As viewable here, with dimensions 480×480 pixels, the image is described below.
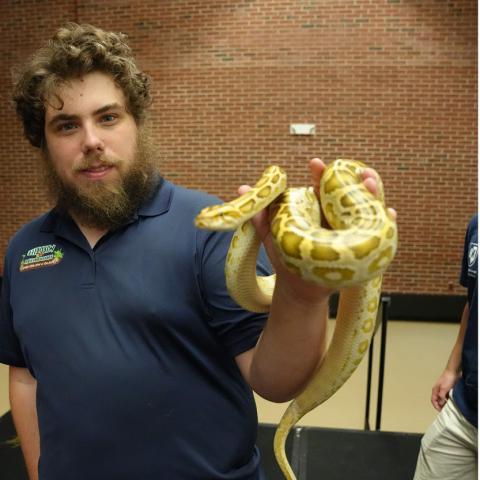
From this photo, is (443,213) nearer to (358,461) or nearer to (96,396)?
(358,461)

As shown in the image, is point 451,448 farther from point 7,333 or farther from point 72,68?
point 72,68

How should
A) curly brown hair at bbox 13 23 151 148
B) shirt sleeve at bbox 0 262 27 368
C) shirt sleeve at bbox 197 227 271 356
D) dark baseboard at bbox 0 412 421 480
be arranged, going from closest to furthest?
shirt sleeve at bbox 197 227 271 356, curly brown hair at bbox 13 23 151 148, shirt sleeve at bbox 0 262 27 368, dark baseboard at bbox 0 412 421 480

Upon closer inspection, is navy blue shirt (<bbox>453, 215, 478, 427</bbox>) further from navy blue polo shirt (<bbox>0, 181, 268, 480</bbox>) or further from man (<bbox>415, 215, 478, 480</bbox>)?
navy blue polo shirt (<bbox>0, 181, 268, 480</bbox>)

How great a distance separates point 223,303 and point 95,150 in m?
0.63

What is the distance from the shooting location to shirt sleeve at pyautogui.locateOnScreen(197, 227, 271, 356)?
1358 mm

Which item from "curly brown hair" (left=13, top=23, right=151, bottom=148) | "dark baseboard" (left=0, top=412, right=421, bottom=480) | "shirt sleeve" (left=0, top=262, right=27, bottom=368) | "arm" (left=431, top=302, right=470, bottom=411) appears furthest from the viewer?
"dark baseboard" (left=0, top=412, right=421, bottom=480)

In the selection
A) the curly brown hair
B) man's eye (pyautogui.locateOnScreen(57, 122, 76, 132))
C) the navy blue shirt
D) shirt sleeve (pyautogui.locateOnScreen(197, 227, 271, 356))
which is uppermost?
the curly brown hair

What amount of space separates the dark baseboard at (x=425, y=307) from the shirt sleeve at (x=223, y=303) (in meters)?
5.94

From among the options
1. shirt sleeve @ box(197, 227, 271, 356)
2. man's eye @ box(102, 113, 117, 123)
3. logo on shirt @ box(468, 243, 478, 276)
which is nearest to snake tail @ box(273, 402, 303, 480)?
shirt sleeve @ box(197, 227, 271, 356)

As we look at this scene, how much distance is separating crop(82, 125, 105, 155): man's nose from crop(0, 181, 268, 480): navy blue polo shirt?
29 cm

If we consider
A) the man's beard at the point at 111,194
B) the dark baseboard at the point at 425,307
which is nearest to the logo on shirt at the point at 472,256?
the man's beard at the point at 111,194

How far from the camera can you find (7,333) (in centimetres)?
171

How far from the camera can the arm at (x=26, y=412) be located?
175 centimetres

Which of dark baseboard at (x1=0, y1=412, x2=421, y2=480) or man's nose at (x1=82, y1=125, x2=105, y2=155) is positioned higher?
man's nose at (x1=82, y1=125, x2=105, y2=155)
